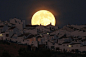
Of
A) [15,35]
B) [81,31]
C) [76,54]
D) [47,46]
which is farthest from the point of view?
[81,31]

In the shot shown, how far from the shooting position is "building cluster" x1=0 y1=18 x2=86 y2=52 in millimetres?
56194

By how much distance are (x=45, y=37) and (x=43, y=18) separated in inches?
918

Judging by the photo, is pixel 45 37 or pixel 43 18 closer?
pixel 45 37

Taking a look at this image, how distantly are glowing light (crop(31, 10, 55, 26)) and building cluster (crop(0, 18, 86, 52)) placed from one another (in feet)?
35.4

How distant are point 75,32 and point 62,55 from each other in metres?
16.7

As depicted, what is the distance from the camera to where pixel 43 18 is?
8538cm

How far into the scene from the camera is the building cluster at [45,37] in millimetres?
56194

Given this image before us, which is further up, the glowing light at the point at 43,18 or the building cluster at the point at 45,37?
the glowing light at the point at 43,18

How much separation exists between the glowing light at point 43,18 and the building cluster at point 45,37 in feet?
35.4

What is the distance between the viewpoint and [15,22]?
7425 centimetres

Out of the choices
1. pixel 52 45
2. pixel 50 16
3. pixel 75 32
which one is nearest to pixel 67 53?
pixel 52 45

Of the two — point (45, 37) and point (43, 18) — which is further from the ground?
point (43, 18)

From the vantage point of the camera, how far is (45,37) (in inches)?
2462

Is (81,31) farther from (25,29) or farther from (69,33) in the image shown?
(25,29)
